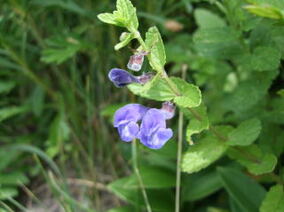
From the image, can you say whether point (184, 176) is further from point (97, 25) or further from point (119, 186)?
point (97, 25)

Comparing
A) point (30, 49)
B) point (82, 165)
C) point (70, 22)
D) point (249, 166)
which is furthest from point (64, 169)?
point (249, 166)

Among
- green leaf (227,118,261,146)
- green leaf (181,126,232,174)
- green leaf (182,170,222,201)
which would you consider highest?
green leaf (227,118,261,146)

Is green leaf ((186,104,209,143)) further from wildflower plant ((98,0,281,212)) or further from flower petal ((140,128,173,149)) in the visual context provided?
flower petal ((140,128,173,149))

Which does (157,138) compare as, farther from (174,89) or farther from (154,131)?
(174,89)

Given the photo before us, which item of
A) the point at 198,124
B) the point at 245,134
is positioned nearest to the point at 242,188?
the point at 245,134

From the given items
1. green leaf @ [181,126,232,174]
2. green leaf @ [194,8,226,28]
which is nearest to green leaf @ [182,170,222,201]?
green leaf @ [181,126,232,174]

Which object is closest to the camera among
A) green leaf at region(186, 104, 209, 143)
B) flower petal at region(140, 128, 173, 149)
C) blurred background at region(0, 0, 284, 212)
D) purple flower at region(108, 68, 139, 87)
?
flower petal at region(140, 128, 173, 149)

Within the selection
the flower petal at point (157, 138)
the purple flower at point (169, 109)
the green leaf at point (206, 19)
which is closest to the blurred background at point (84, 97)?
the green leaf at point (206, 19)
